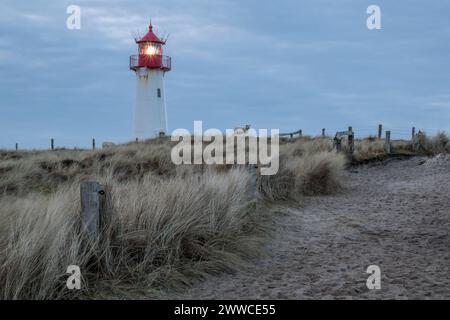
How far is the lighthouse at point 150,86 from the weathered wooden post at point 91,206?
30.1m

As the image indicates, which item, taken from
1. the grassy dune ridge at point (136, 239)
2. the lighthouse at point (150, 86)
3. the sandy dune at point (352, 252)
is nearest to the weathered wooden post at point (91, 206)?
the grassy dune ridge at point (136, 239)

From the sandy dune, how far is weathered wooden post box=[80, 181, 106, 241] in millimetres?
1144

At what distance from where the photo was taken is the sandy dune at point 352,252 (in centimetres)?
474

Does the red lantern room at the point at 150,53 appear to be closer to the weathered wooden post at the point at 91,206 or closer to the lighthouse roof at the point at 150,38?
the lighthouse roof at the point at 150,38

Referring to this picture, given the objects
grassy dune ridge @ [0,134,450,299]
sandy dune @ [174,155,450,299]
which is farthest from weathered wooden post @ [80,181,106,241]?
sandy dune @ [174,155,450,299]

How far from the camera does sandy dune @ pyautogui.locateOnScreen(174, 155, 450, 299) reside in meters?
4.74

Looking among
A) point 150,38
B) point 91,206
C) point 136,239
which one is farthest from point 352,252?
point 150,38

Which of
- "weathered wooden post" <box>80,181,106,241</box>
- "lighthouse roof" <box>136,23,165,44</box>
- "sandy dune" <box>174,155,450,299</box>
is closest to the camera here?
"sandy dune" <box>174,155,450,299</box>

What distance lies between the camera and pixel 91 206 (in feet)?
16.1

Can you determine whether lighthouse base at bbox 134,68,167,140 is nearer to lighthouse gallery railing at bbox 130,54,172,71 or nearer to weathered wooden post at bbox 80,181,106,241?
lighthouse gallery railing at bbox 130,54,172,71

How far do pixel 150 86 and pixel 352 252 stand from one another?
1211 inches

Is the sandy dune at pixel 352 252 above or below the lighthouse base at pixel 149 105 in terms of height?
below
